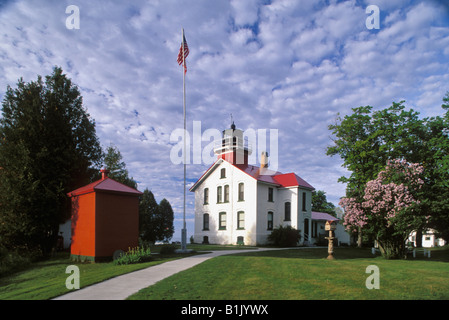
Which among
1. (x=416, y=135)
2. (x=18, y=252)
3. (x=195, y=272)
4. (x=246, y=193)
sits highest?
(x=416, y=135)

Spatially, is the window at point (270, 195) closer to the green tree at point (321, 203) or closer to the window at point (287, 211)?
the window at point (287, 211)

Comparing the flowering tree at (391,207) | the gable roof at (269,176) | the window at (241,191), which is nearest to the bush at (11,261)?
the window at (241,191)

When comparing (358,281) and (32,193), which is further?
(32,193)

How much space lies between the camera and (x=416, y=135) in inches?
891

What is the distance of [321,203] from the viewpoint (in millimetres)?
53219

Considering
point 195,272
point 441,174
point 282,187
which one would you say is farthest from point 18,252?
point 441,174

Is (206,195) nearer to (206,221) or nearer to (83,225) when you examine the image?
(206,221)

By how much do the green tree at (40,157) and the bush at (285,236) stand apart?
16918 millimetres

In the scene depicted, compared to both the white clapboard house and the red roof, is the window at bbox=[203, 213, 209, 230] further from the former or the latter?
the red roof

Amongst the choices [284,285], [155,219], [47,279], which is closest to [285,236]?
[155,219]

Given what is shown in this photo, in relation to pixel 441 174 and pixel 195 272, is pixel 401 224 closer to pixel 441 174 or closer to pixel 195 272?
pixel 441 174
